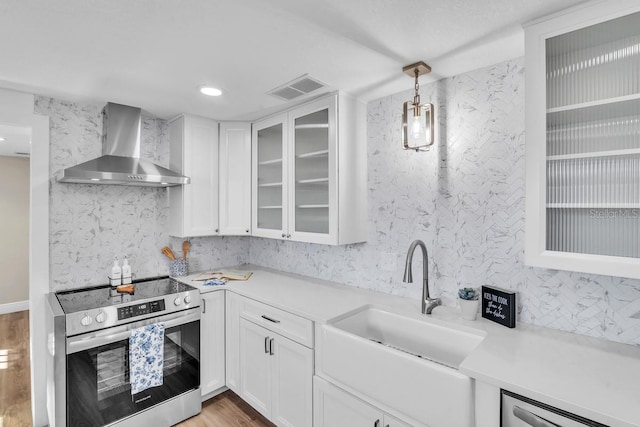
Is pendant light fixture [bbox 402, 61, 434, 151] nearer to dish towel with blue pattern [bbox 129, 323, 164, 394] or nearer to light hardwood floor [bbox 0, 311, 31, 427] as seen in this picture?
dish towel with blue pattern [bbox 129, 323, 164, 394]

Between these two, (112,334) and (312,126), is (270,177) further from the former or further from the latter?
(112,334)

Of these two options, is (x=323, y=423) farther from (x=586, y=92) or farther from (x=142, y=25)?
(x=142, y=25)

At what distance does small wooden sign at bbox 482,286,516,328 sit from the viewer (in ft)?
5.21

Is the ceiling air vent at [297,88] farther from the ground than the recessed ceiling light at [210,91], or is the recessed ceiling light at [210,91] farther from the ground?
the ceiling air vent at [297,88]

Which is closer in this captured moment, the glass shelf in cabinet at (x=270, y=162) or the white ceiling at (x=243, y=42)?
the white ceiling at (x=243, y=42)

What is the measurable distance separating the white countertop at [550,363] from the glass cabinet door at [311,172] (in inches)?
24.2

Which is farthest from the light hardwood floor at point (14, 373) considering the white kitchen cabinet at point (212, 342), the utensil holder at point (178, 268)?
the utensil holder at point (178, 268)

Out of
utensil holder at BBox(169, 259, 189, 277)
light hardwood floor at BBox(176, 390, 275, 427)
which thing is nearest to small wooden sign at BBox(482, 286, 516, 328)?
light hardwood floor at BBox(176, 390, 275, 427)

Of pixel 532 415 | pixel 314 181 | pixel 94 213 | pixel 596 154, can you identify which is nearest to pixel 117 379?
pixel 94 213

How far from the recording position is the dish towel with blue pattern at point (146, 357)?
1968 millimetres

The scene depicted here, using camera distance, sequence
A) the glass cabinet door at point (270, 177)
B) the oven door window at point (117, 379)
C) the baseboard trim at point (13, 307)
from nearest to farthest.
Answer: the oven door window at point (117, 379) < the glass cabinet door at point (270, 177) < the baseboard trim at point (13, 307)

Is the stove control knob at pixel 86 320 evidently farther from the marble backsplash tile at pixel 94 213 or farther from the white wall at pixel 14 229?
the white wall at pixel 14 229

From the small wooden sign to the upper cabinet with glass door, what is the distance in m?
0.34

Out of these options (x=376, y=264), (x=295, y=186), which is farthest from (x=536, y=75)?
(x=295, y=186)
